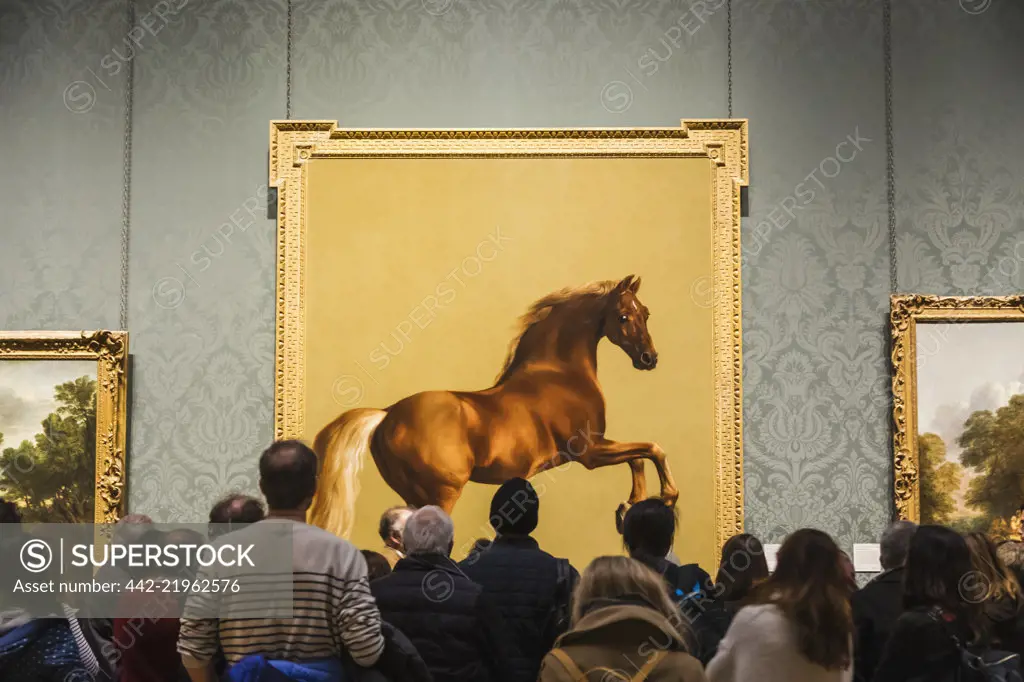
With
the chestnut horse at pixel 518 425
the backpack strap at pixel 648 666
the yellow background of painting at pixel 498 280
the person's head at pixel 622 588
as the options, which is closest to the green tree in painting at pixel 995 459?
the yellow background of painting at pixel 498 280

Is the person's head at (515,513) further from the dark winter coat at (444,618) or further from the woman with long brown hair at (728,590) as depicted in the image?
the woman with long brown hair at (728,590)

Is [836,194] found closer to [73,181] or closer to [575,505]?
[575,505]

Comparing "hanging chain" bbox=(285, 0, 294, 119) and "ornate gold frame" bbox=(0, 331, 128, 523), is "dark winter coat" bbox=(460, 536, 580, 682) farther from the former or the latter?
"hanging chain" bbox=(285, 0, 294, 119)

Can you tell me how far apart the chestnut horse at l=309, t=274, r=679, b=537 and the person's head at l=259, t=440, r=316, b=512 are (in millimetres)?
3115

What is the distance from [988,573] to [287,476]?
7.49ft

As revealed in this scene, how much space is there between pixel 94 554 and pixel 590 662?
432cm

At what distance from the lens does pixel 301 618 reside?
3.19 metres

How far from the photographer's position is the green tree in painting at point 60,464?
6453mm

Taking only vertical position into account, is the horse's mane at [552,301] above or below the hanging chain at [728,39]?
below

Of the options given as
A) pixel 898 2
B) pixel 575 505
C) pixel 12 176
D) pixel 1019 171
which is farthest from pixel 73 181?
pixel 1019 171

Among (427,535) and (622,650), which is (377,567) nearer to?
(427,535)

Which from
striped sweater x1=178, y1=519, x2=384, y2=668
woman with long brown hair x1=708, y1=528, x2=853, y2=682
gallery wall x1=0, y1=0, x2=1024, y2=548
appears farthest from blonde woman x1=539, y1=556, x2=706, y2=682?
gallery wall x1=0, y1=0, x2=1024, y2=548

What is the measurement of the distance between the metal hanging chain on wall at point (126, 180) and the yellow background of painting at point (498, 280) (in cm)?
111

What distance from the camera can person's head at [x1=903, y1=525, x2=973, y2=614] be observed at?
11.5 feet
